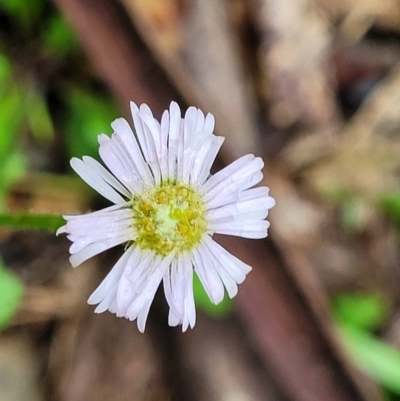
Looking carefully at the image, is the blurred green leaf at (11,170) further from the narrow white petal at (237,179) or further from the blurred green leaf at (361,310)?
the blurred green leaf at (361,310)

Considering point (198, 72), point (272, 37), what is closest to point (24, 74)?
point (198, 72)

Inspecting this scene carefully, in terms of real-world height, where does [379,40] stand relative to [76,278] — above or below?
above

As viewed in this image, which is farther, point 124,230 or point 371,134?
point 371,134

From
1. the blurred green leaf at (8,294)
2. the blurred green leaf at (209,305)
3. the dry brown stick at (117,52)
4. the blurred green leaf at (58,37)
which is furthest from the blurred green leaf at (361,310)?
the blurred green leaf at (58,37)

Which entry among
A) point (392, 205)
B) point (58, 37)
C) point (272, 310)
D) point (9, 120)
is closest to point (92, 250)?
point (9, 120)

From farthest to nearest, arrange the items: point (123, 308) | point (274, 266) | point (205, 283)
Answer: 1. point (274, 266)
2. point (205, 283)
3. point (123, 308)

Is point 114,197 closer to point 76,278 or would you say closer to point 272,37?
point 76,278

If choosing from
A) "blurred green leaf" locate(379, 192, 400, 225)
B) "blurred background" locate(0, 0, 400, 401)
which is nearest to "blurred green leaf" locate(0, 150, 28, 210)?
"blurred background" locate(0, 0, 400, 401)

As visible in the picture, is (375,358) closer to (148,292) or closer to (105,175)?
(148,292)
